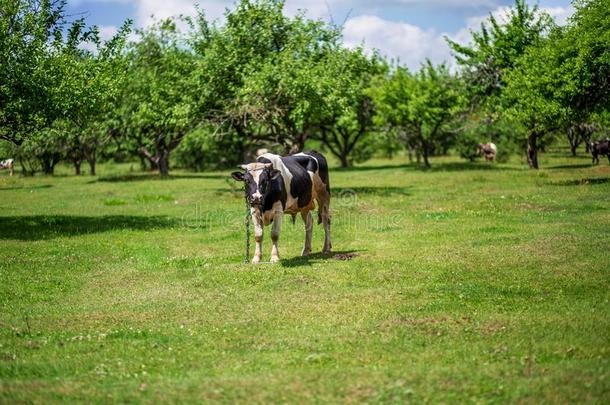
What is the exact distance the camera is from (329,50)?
128 ft

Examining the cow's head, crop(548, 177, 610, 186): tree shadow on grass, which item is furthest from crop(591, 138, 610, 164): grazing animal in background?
the cow's head

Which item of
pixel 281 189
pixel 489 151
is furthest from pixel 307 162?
pixel 489 151

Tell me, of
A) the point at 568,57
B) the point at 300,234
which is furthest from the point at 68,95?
the point at 568,57

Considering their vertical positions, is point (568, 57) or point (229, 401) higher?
point (568, 57)

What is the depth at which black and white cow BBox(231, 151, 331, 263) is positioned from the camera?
673 inches

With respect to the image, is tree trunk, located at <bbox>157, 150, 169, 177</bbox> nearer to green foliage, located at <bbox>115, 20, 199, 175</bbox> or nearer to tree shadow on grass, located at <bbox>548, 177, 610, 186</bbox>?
green foliage, located at <bbox>115, 20, 199, 175</bbox>

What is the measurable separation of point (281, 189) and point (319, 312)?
562 centimetres

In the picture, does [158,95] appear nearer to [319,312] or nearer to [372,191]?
[372,191]

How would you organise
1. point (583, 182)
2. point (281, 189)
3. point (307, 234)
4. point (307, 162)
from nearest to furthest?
point (281, 189) < point (307, 234) < point (307, 162) < point (583, 182)

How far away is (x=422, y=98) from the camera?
2350 inches

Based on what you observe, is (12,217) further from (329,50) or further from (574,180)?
(574,180)

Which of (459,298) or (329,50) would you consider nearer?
(459,298)

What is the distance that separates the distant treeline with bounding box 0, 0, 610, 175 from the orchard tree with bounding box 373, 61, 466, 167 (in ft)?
0.44

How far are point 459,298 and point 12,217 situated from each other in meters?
22.6
